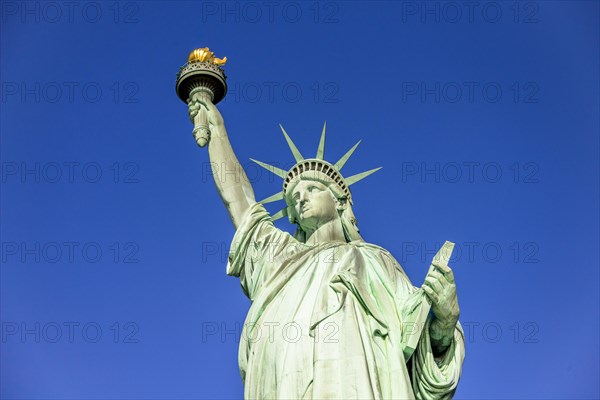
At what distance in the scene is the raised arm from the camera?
1880 cm

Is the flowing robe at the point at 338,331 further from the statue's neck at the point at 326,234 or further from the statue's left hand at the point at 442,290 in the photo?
the statue's neck at the point at 326,234

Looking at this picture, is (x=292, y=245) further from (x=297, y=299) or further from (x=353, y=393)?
(x=353, y=393)

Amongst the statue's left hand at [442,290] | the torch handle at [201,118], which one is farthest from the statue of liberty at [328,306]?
the torch handle at [201,118]

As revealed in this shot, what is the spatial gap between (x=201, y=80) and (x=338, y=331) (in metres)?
5.37

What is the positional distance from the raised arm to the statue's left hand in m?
3.59

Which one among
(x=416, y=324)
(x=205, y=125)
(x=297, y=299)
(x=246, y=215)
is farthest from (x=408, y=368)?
(x=205, y=125)

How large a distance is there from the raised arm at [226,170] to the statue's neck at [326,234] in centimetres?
104

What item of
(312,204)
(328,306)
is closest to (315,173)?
(312,204)

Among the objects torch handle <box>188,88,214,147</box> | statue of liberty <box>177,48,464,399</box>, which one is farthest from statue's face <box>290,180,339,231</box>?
torch handle <box>188,88,214,147</box>

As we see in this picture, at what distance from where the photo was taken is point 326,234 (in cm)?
1856

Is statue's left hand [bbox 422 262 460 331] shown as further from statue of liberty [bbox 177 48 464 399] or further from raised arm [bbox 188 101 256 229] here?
raised arm [bbox 188 101 256 229]

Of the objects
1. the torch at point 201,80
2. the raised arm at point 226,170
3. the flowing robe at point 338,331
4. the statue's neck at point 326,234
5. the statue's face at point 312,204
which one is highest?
the torch at point 201,80

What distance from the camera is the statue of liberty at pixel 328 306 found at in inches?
624

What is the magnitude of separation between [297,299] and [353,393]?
6.44 ft
